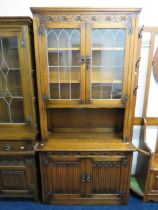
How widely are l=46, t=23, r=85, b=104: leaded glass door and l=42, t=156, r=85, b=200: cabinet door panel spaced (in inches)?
24.6

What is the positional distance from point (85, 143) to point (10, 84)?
3.20 feet

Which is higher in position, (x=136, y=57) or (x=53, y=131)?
(x=136, y=57)

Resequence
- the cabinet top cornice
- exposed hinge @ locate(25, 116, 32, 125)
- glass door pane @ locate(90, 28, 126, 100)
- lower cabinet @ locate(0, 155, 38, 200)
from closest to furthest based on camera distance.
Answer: the cabinet top cornice → glass door pane @ locate(90, 28, 126, 100) → exposed hinge @ locate(25, 116, 32, 125) → lower cabinet @ locate(0, 155, 38, 200)

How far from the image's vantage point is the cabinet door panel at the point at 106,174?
167cm

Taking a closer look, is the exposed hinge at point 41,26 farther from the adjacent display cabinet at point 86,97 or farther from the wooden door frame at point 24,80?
the wooden door frame at point 24,80

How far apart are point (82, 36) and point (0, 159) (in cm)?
149

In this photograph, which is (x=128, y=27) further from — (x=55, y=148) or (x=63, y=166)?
(x=63, y=166)

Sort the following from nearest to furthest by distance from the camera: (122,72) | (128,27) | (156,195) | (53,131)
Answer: (128,27)
(122,72)
(156,195)
(53,131)

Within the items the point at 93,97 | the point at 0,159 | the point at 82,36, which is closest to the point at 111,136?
the point at 93,97

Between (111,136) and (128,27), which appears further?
(111,136)

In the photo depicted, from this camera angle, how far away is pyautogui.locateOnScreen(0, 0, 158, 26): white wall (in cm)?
170

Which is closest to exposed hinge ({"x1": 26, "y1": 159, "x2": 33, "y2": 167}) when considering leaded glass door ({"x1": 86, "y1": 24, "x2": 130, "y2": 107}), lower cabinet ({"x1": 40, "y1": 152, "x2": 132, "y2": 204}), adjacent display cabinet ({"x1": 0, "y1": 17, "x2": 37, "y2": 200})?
adjacent display cabinet ({"x1": 0, "y1": 17, "x2": 37, "y2": 200})

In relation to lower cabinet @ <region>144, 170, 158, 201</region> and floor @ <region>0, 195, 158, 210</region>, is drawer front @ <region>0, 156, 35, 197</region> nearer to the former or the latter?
floor @ <region>0, 195, 158, 210</region>

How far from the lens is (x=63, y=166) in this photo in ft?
5.59
